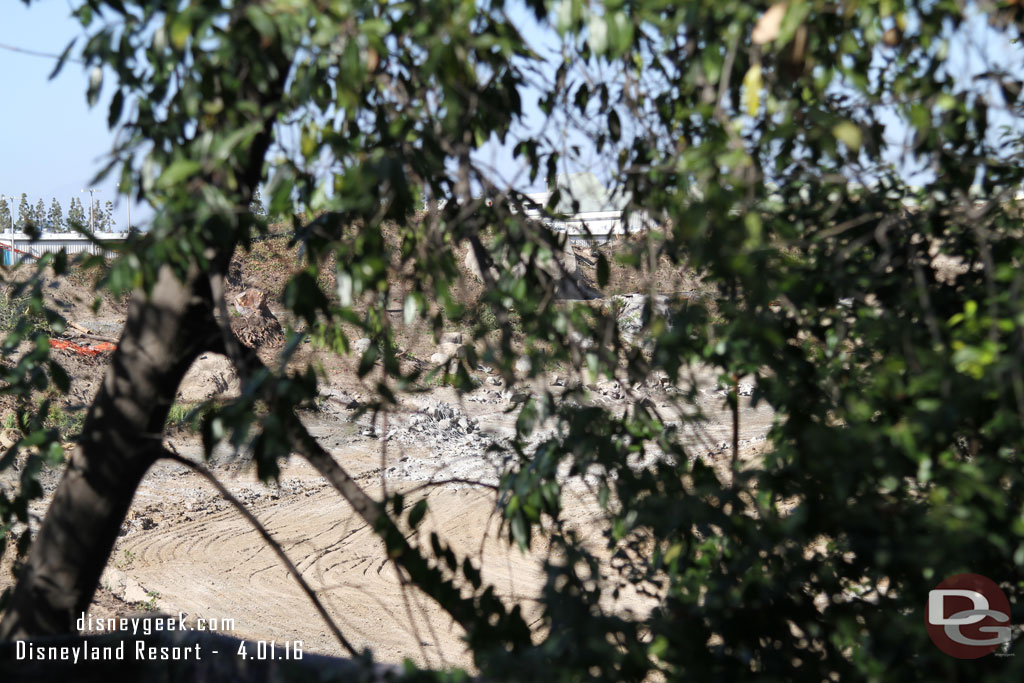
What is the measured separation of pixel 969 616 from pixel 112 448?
225 centimetres

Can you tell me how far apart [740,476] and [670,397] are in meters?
0.30

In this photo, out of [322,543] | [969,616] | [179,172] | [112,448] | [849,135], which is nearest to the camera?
[849,135]

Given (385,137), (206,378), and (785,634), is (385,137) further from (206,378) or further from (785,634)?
(206,378)

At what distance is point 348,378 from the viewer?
13.8 meters

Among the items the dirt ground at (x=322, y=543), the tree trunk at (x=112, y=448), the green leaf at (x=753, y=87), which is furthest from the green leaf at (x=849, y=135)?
the dirt ground at (x=322, y=543)

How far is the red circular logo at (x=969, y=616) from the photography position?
1.88 m

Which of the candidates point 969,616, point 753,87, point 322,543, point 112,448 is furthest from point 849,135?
point 322,543

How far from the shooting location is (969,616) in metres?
2.02

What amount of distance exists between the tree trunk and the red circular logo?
1.94m

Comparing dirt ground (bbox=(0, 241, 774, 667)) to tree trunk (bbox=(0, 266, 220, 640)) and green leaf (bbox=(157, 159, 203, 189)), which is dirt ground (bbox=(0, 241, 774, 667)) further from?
green leaf (bbox=(157, 159, 203, 189))

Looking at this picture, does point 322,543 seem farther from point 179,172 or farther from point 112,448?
point 179,172

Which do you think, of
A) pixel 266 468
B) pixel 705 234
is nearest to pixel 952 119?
pixel 705 234

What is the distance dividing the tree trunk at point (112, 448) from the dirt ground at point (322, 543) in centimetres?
219

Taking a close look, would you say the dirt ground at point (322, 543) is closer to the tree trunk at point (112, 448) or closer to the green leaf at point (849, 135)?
the tree trunk at point (112, 448)
